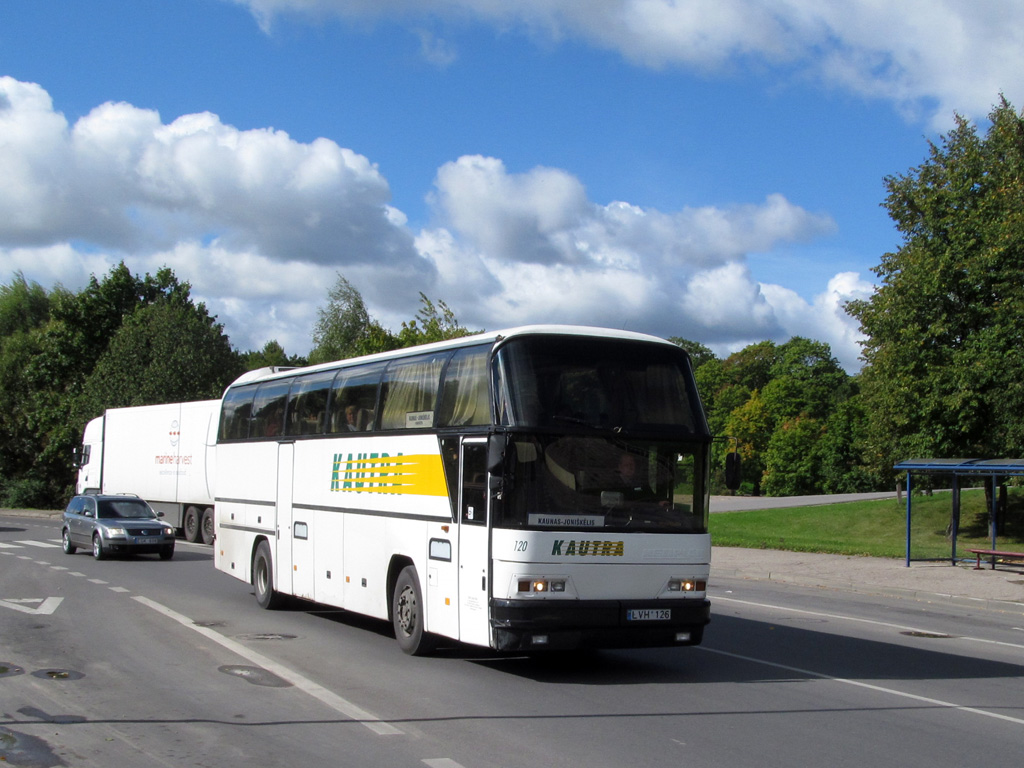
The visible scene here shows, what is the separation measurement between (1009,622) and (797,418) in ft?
258

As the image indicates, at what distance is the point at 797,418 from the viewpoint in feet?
304

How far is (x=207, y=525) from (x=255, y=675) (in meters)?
22.2

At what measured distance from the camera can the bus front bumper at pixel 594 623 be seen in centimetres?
929

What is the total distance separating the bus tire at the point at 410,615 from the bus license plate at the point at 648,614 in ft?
7.69

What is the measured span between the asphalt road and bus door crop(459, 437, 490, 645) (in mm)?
549

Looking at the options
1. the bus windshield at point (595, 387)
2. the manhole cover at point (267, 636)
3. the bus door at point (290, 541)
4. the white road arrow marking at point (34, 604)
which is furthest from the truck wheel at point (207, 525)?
the bus windshield at point (595, 387)

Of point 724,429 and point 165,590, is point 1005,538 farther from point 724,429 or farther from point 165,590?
point 724,429

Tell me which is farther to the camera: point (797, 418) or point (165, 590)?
point (797, 418)

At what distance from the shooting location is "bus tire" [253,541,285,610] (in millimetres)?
15117

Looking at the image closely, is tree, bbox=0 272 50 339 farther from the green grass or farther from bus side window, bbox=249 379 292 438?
bus side window, bbox=249 379 292 438

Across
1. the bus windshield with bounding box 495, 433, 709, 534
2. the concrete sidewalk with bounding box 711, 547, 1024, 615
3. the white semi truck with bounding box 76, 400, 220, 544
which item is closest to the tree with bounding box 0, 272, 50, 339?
the white semi truck with bounding box 76, 400, 220, 544

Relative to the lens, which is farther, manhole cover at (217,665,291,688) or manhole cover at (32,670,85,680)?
manhole cover at (32,670,85,680)

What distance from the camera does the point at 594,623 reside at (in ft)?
31.1

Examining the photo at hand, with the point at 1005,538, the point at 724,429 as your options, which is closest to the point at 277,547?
the point at 1005,538
